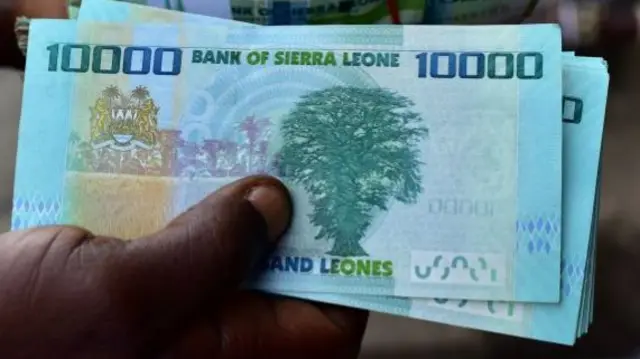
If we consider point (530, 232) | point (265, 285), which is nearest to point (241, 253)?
point (265, 285)

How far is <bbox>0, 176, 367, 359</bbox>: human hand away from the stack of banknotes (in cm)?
7

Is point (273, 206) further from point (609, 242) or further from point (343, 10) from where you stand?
point (609, 242)

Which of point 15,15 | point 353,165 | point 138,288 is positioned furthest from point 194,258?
point 15,15

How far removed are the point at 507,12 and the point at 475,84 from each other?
0.08 m

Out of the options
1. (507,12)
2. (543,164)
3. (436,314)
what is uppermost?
(507,12)

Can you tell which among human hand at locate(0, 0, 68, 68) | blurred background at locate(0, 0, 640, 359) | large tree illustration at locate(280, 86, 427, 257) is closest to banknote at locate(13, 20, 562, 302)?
large tree illustration at locate(280, 86, 427, 257)

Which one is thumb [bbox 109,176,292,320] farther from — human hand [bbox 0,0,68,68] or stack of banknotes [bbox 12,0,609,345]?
human hand [bbox 0,0,68,68]

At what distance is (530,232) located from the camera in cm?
57

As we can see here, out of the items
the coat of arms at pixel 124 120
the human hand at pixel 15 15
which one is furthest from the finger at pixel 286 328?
the human hand at pixel 15 15

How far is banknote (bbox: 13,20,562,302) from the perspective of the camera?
571 millimetres

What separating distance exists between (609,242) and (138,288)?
63 centimetres

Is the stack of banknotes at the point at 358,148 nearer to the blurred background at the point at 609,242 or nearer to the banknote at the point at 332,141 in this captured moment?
the banknote at the point at 332,141

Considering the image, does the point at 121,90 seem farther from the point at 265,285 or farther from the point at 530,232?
the point at 530,232

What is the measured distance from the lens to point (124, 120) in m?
0.59
